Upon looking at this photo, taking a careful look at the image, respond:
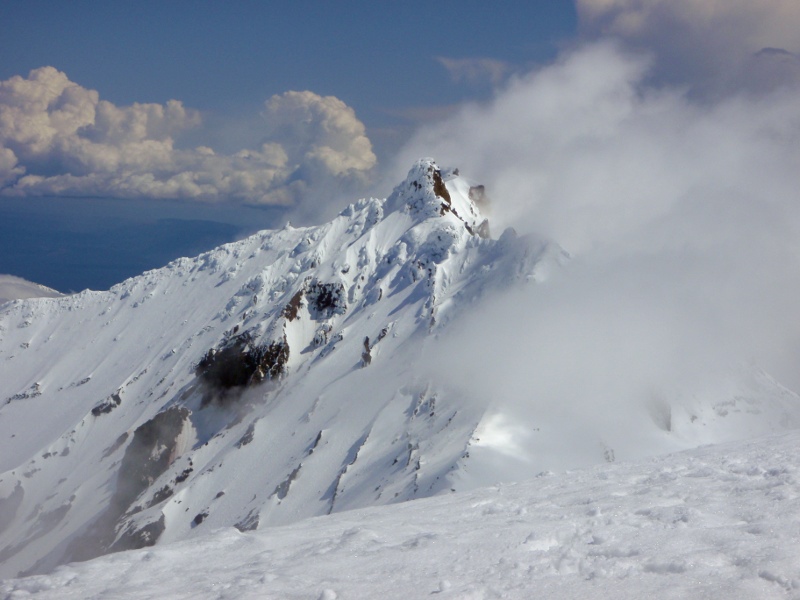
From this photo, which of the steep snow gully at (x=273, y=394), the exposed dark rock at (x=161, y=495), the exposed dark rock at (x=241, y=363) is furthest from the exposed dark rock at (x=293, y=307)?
the exposed dark rock at (x=161, y=495)

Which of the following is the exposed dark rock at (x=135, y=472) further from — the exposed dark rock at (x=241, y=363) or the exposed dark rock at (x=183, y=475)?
the exposed dark rock at (x=241, y=363)

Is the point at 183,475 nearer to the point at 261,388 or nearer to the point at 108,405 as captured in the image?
the point at 261,388

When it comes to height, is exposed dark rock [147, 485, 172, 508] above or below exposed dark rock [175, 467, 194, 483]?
below

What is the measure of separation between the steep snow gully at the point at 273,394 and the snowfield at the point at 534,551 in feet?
85.5

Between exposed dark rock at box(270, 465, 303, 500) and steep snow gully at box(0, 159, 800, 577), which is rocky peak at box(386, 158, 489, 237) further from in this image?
exposed dark rock at box(270, 465, 303, 500)

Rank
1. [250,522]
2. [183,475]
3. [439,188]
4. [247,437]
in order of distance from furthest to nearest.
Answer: [439,188] < [183,475] < [247,437] < [250,522]

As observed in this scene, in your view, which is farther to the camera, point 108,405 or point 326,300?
point 108,405

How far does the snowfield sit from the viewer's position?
9.07 meters

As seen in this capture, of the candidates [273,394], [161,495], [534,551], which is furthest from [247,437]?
[534,551]

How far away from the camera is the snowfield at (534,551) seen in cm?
907

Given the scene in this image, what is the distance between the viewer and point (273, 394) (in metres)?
101

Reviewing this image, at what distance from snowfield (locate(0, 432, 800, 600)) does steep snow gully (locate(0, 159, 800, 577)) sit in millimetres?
26054

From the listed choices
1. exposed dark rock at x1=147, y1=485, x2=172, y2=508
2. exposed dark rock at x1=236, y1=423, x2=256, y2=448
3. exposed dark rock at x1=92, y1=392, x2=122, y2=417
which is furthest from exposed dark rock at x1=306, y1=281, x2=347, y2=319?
exposed dark rock at x1=92, y1=392, x2=122, y2=417

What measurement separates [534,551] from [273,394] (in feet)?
311
